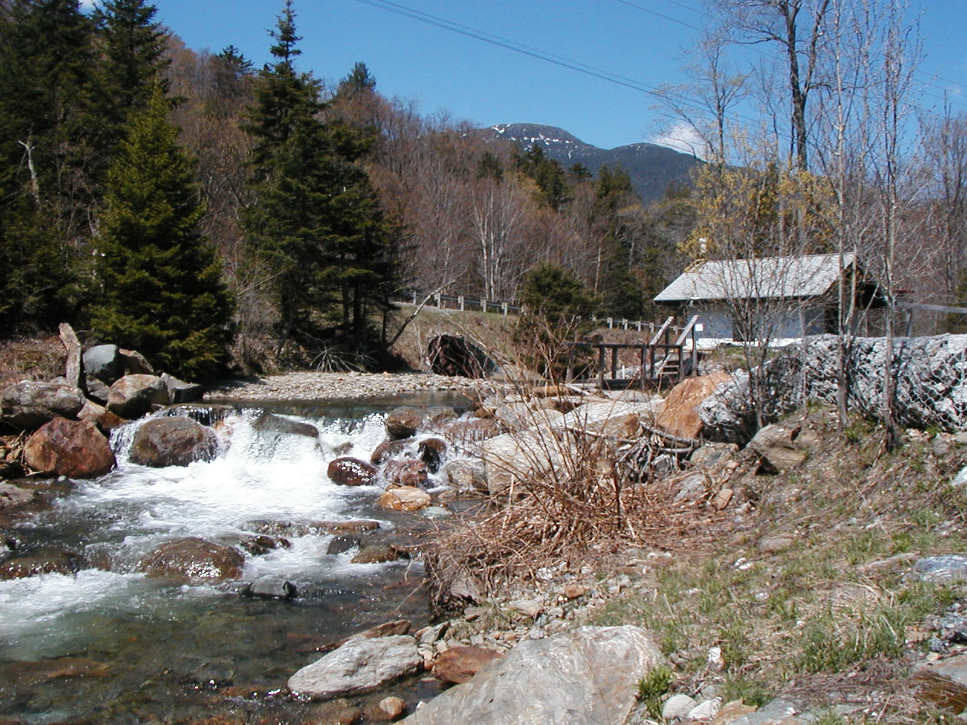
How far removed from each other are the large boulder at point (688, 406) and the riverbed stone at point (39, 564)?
7315 mm

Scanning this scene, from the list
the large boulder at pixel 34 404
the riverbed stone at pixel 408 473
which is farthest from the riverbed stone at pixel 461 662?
the large boulder at pixel 34 404

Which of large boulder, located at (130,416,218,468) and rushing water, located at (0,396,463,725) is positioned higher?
large boulder, located at (130,416,218,468)

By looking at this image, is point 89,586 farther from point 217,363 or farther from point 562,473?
point 217,363

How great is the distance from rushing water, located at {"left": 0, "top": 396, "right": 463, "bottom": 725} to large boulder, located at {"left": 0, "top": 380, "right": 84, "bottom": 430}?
2.11 m

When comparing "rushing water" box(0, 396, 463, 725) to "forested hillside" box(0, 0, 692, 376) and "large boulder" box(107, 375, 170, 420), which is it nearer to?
"large boulder" box(107, 375, 170, 420)

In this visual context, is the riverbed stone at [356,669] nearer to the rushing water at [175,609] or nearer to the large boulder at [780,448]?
the rushing water at [175,609]

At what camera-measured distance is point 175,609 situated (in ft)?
24.3

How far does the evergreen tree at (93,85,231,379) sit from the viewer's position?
64.4 feet

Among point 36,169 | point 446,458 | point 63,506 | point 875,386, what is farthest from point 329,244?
point 875,386

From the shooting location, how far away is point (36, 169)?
24.8m

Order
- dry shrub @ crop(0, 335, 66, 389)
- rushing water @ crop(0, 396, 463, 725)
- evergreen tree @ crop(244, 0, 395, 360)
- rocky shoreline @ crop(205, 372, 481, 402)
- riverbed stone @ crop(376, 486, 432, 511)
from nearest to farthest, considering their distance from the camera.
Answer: rushing water @ crop(0, 396, 463, 725), riverbed stone @ crop(376, 486, 432, 511), dry shrub @ crop(0, 335, 66, 389), rocky shoreline @ crop(205, 372, 481, 402), evergreen tree @ crop(244, 0, 395, 360)

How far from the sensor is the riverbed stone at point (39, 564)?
26.7ft

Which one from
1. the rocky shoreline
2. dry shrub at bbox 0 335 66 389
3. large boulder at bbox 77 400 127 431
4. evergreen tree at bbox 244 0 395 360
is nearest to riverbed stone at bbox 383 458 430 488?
large boulder at bbox 77 400 127 431

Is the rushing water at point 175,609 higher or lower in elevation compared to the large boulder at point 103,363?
lower
